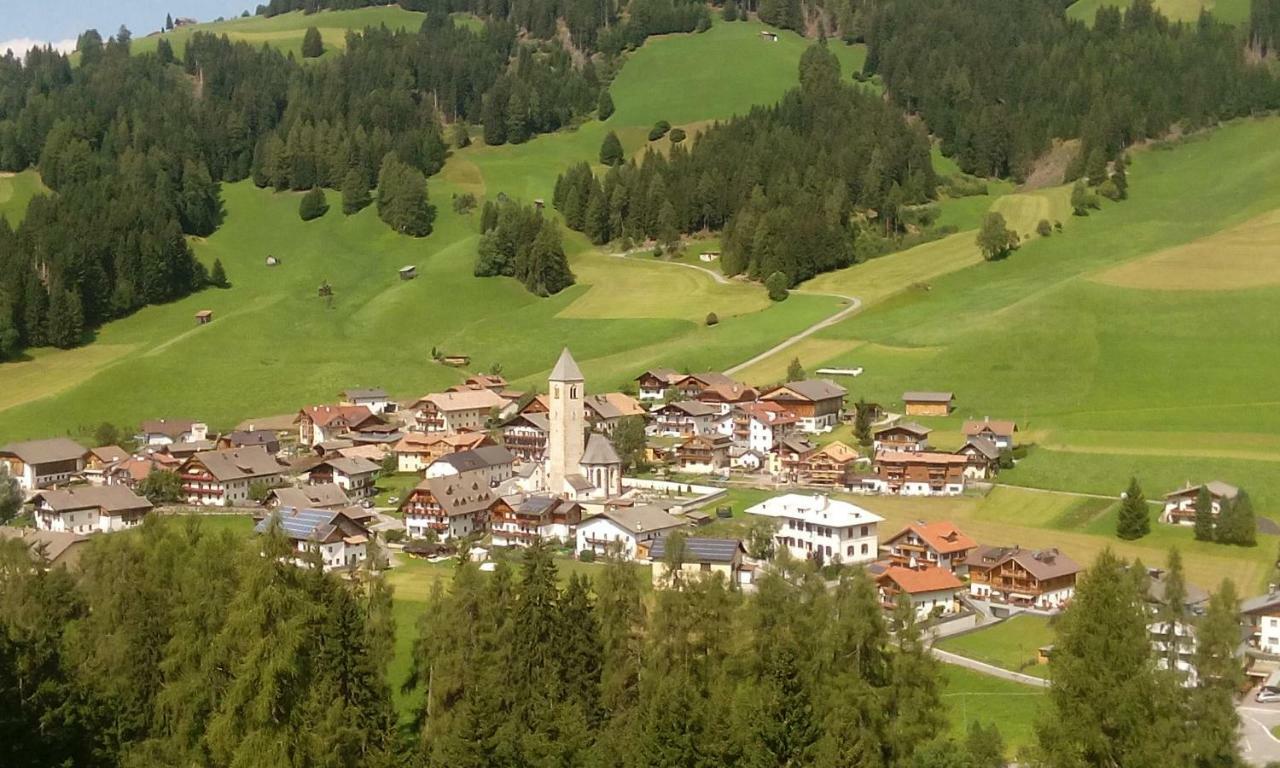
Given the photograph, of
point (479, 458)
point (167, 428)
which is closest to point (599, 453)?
point (479, 458)

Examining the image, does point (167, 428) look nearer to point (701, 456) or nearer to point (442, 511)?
point (442, 511)

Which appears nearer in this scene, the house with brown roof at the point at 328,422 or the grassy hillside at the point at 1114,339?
the grassy hillside at the point at 1114,339

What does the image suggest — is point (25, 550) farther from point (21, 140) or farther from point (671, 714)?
point (21, 140)

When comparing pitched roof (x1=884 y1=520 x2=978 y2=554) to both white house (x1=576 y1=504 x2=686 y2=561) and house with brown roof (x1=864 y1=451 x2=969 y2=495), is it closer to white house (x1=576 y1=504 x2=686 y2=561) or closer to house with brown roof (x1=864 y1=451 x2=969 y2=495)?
house with brown roof (x1=864 y1=451 x2=969 y2=495)

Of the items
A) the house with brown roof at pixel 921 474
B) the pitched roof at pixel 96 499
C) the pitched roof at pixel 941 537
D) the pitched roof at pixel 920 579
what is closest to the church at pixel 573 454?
the house with brown roof at pixel 921 474

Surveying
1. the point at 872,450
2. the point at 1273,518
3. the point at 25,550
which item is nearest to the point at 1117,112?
the point at 872,450

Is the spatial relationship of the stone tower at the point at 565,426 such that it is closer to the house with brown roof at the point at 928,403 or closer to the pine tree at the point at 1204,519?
the house with brown roof at the point at 928,403

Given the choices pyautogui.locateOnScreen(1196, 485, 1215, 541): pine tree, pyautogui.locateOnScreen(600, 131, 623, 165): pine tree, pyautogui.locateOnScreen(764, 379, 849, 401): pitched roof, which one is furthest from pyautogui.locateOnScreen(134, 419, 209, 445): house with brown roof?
pyautogui.locateOnScreen(600, 131, 623, 165): pine tree
